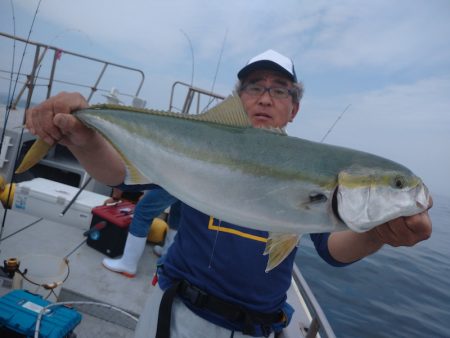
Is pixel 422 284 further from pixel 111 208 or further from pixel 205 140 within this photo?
pixel 205 140

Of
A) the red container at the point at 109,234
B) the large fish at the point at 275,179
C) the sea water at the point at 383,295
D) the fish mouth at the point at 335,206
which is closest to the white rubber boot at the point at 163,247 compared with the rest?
the red container at the point at 109,234

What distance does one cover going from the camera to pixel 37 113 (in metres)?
1.69

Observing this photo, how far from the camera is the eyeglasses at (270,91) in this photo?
7.68ft

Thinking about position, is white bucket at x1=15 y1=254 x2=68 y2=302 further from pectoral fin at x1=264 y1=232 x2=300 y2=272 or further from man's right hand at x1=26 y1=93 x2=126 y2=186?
pectoral fin at x1=264 y1=232 x2=300 y2=272

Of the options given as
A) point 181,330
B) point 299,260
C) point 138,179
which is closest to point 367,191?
point 138,179

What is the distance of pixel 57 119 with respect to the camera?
5.40 ft

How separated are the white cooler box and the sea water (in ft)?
18.8

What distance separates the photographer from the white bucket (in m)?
2.92

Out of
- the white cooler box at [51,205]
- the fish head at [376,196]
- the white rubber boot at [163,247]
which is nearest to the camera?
the fish head at [376,196]

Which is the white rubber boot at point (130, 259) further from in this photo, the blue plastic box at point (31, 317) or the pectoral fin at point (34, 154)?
the pectoral fin at point (34, 154)

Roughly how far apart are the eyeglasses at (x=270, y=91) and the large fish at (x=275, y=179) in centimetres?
85

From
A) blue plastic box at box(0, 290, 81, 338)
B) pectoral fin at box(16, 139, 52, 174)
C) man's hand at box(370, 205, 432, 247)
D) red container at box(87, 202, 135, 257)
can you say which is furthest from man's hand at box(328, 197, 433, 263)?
red container at box(87, 202, 135, 257)

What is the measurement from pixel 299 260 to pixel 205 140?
387 inches

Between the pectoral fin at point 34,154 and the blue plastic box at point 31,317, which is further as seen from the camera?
the blue plastic box at point 31,317
